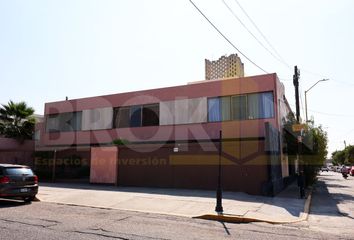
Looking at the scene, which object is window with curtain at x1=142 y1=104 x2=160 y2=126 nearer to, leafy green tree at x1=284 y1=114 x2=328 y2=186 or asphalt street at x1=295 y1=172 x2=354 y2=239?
leafy green tree at x1=284 y1=114 x2=328 y2=186

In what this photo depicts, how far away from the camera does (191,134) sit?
21688 millimetres

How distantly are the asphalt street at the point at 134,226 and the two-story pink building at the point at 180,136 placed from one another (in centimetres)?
519

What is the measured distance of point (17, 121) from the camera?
28.2m

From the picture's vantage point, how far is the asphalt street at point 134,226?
25.5ft

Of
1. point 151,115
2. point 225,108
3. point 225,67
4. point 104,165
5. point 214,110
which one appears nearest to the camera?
point 104,165

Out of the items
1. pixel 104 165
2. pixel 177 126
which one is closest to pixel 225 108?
pixel 177 126

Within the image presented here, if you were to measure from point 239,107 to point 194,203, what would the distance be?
365 inches

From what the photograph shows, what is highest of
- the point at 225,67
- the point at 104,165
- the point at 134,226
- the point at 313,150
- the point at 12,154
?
the point at 225,67

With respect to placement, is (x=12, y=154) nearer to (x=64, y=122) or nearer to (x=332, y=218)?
(x=64, y=122)

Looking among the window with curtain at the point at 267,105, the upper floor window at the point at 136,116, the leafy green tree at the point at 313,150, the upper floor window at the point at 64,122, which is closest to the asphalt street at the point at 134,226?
the window with curtain at the point at 267,105

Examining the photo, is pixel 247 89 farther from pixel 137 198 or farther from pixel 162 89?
pixel 137 198

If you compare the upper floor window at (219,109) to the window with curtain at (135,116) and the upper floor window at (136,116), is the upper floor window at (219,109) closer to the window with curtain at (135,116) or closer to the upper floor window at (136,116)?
the upper floor window at (136,116)

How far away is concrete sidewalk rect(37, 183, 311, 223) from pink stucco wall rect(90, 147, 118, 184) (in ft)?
11.0

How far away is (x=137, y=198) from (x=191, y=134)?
8232 millimetres
